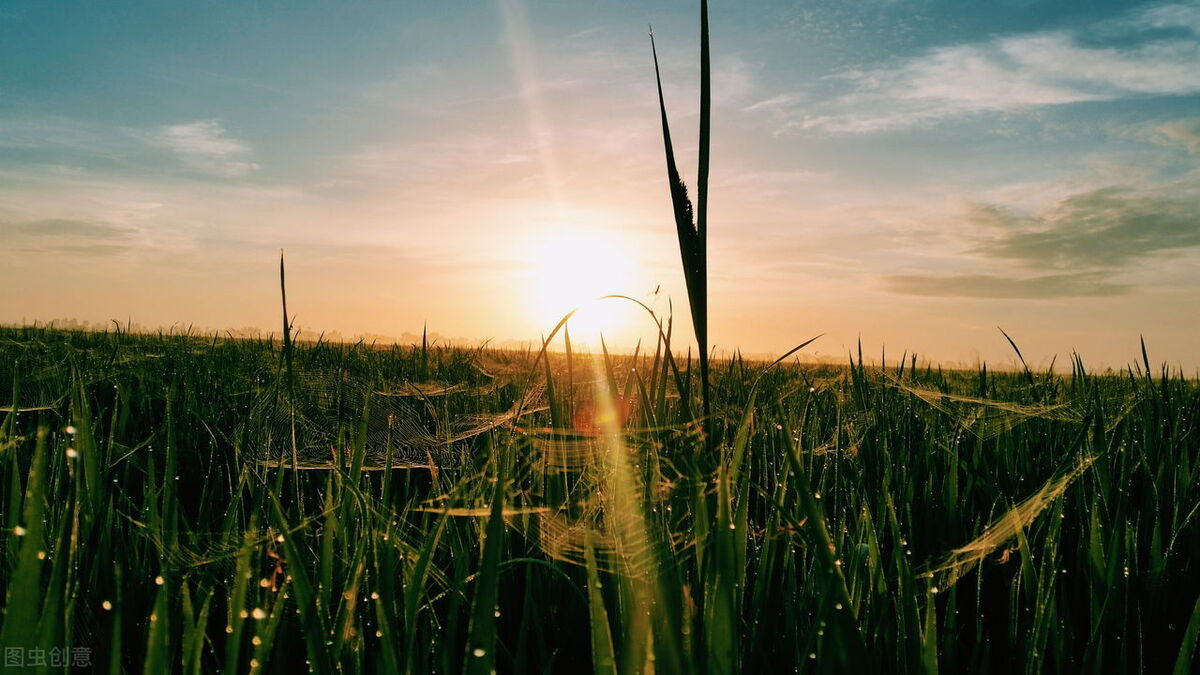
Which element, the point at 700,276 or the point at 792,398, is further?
the point at 792,398

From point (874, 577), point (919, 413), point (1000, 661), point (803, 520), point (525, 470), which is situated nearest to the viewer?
point (874, 577)

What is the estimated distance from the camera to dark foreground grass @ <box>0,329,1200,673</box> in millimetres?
712

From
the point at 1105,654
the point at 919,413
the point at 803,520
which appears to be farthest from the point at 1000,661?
the point at 919,413

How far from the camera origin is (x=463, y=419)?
82.0 inches

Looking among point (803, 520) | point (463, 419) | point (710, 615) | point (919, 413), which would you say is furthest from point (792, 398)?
point (710, 615)

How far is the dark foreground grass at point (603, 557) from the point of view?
71cm

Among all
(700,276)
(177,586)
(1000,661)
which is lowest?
(1000,661)

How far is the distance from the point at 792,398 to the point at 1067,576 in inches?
54.4

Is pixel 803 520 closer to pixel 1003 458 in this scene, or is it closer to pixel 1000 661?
pixel 1000 661

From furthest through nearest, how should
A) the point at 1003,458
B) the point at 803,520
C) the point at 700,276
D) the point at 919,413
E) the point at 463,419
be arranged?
the point at 919,413
the point at 463,419
the point at 1003,458
the point at 803,520
the point at 700,276

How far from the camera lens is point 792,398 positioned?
270cm

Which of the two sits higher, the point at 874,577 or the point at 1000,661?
Result: the point at 874,577

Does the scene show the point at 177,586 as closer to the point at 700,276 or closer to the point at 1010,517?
the point at 700,276

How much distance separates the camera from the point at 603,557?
A: 92 centimetres
